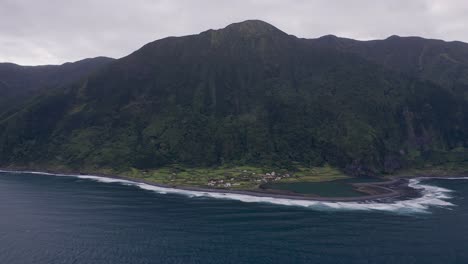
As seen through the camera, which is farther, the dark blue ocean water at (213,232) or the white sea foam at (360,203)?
the white sea foam at (360,203)

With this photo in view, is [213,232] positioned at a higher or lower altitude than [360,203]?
lower

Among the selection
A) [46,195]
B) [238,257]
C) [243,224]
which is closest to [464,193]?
[243,224]

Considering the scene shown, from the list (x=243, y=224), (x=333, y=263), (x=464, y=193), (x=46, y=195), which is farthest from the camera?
(x=464, y=193)

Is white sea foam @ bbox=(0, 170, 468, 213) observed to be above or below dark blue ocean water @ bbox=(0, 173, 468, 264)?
above

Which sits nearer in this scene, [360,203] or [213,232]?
[213,232]

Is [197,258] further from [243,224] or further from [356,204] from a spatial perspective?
[356,204]

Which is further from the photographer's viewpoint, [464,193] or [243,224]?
[464,193]

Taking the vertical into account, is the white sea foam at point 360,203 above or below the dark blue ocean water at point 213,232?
above

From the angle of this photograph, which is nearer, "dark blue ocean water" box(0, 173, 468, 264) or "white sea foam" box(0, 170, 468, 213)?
"dark blue ocean water" box(0, 173, 468, 264)
